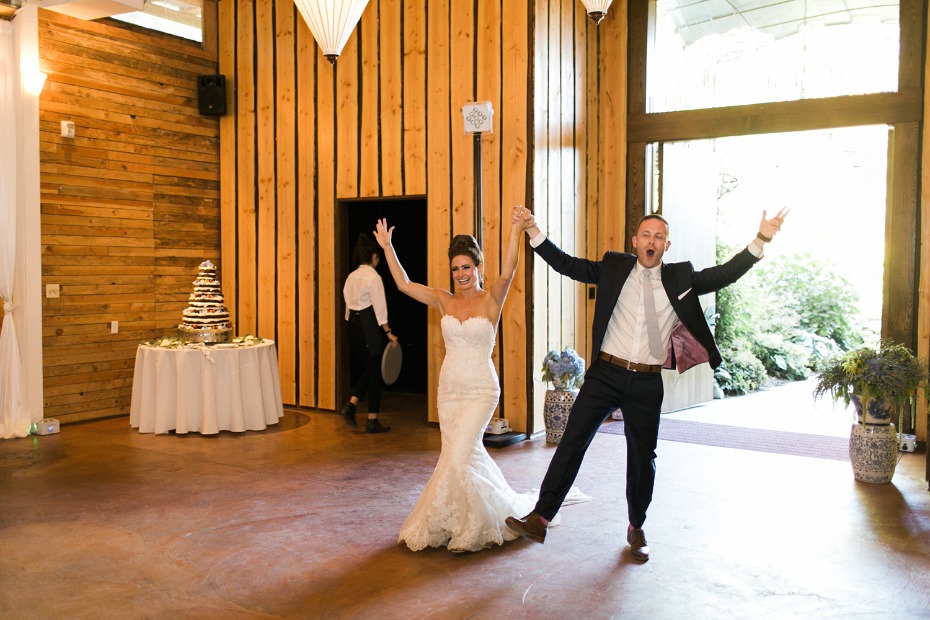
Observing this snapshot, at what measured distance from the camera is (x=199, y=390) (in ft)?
26.3

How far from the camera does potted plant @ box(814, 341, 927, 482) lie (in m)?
6.25

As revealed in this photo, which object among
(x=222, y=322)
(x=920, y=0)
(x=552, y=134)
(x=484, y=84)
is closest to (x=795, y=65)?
(x=920, y=0)

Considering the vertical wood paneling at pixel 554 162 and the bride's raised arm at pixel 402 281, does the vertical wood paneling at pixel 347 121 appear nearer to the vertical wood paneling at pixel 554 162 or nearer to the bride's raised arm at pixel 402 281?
the vertical wood paneling at pixel 554 162

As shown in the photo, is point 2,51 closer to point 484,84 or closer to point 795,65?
point 484,84

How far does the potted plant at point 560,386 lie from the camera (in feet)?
25.1

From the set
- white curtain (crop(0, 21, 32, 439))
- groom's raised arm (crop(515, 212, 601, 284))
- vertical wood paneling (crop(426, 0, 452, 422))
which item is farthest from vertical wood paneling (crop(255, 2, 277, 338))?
groom's raised arm (crop(515, 212, 601, 284))

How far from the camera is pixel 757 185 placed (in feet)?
47.3

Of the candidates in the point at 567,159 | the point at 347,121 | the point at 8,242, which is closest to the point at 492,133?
the point at 567,159

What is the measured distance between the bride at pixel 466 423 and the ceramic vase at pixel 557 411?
2.37 m

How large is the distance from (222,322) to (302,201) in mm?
1764

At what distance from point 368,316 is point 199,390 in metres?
1.66

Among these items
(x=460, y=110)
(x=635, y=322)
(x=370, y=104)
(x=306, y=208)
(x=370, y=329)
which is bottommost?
(x=370, y=329)

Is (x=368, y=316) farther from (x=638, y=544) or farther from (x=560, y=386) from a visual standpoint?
(x=638, y=544)

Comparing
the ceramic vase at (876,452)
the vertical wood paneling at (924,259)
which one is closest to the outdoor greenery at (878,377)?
the ceramic vase at (876,452)
